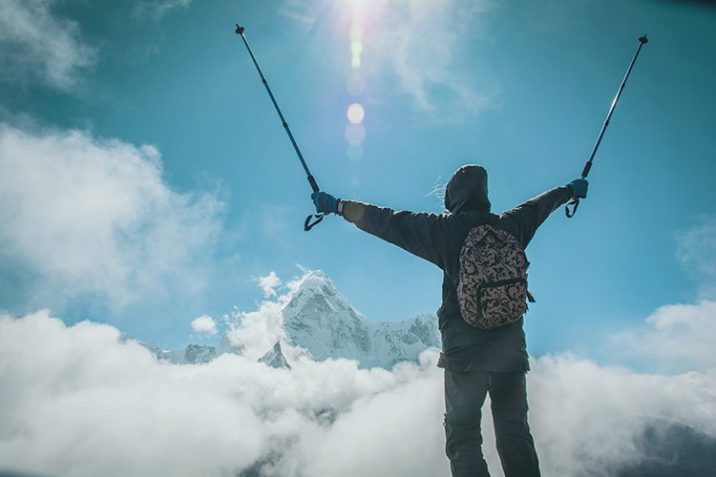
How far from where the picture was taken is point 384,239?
407 cm

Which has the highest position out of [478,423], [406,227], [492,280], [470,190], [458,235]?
[470,190]

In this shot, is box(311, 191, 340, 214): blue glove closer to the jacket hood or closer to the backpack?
the jacket hood

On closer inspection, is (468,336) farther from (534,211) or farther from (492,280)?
(534,211)

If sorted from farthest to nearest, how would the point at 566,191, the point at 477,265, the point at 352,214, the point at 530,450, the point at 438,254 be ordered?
1. the point at 566,191
2. the point at 352,214
3. the point at 438,254
4. the point at 477,265
5. the point at 530,450

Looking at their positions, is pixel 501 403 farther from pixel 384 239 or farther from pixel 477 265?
pixel 384 239

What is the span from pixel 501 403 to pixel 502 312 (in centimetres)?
73

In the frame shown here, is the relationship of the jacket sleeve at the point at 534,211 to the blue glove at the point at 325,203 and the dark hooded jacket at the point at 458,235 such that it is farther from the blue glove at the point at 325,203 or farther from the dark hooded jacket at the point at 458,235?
the blue glove at the point at 325,203

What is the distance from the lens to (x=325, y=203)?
433 cm

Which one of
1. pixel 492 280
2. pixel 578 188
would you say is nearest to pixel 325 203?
pixel 492 280

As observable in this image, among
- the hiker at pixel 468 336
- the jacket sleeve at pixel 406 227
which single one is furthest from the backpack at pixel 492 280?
the jacket sleeve at pixel 406 227

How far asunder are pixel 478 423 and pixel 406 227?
171 cm

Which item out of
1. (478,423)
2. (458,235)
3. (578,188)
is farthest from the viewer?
(578,188)

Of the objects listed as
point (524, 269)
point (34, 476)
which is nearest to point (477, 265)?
point (524, 269)

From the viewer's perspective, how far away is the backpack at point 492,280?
337 cm
